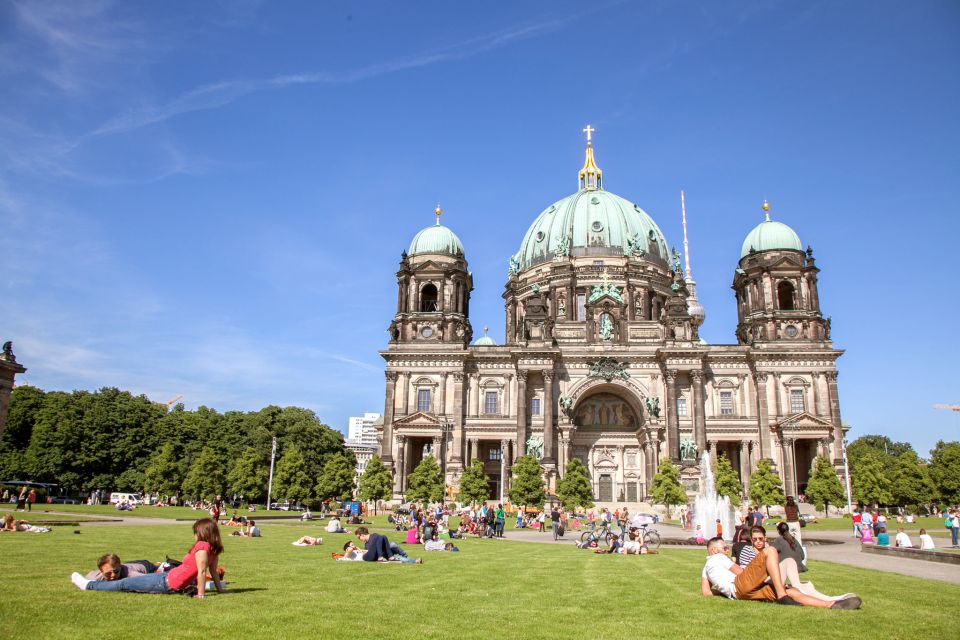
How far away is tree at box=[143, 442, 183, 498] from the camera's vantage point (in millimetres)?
69750

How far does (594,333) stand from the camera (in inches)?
2815

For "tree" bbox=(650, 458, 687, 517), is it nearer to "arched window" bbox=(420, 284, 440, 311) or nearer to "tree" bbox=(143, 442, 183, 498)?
"arched window" bbox=(420, 284, 440, 311)

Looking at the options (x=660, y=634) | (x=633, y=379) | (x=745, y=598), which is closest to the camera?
(x=660, y=634)

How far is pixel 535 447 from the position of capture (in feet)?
217

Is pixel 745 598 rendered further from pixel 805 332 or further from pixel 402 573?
pixel 805 332

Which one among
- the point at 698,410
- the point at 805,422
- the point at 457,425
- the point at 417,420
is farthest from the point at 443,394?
the point at 805,422

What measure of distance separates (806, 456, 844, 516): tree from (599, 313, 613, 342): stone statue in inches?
884

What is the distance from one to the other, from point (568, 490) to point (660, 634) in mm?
50534

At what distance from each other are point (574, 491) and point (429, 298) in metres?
27.7

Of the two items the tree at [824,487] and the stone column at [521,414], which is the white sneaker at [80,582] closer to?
the stone column at [521,414]

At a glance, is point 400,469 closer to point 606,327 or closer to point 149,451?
point 606,327

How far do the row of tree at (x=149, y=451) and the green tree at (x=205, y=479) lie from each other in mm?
97

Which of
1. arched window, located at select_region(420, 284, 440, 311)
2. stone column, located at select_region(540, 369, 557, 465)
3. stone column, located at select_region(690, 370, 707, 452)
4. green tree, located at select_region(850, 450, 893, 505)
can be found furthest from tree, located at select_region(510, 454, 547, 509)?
green tree, located at select_region(850, 450, 893, 505)

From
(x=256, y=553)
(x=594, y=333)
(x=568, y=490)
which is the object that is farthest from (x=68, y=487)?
(x=256, y=553)
